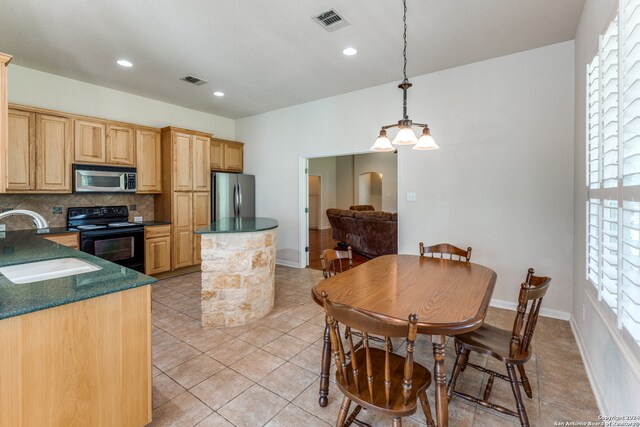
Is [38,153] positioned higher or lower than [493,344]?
higher

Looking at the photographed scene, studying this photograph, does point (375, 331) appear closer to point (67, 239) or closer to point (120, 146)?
point (67, 239)

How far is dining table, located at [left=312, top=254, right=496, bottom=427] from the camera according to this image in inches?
53.1

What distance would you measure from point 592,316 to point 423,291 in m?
1.42

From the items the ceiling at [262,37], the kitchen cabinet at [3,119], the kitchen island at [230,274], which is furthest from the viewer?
the kitchen island at [230,274]

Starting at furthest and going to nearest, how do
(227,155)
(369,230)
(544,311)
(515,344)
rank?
1. (227,155)
2. (369,230)
3. (544,311)
4. (515,344)

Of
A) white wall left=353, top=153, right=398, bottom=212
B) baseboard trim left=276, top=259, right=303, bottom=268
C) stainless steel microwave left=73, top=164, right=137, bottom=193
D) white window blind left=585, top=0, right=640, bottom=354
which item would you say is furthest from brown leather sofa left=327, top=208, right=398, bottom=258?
white wall left=353, top=153, right=398, bottom=212

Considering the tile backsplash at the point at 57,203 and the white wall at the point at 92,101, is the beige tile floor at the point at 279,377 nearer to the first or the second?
the tile backsplash at the point at 57,203

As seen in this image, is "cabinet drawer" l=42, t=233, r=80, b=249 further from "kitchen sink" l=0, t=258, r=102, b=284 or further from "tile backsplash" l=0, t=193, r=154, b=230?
"kitchen sink" l=0, t=258, r=102, b=284

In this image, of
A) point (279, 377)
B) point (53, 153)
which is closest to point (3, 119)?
point (279, 377)

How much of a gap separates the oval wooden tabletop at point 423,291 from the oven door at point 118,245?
3508 millimetres

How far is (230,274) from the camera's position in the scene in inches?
118

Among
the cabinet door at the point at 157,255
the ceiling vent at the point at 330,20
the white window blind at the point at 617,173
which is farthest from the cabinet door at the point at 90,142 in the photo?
the white window blind at the point at 617,173

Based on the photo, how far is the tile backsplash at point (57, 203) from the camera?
3730 millimetres

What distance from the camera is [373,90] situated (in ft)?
14.4
